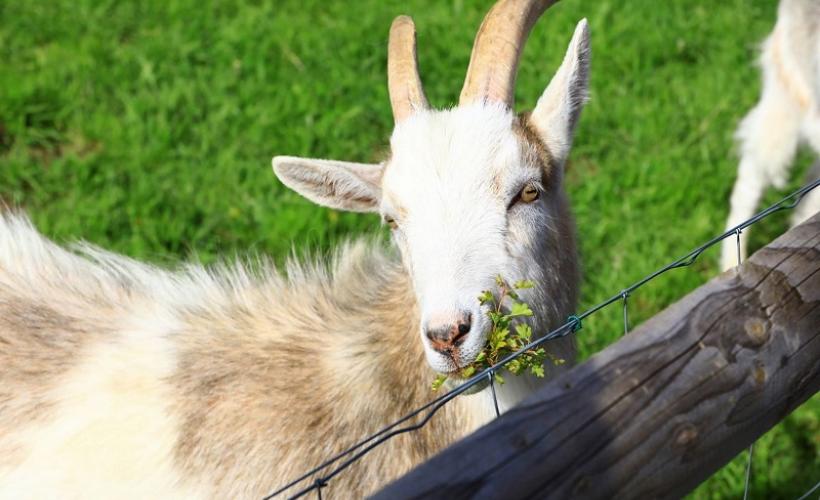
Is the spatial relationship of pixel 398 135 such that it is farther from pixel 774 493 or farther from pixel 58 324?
pixel 774 493

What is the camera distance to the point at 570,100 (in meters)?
3.21

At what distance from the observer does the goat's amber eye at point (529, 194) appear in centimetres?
300

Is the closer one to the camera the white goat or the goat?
the goat

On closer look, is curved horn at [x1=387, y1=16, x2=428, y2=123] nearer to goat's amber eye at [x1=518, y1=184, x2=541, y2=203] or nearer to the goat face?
the goat face

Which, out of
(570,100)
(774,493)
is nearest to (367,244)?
(570,100)

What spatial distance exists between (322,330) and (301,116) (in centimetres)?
312

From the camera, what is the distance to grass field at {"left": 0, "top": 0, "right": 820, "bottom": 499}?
5.33m

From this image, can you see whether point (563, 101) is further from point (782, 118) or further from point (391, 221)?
point (782, 118)

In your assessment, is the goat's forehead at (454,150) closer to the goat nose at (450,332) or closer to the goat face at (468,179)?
the goat face at (468,179)

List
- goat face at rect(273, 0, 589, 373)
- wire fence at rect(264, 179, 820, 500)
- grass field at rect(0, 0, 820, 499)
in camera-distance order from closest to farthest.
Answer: wire fence at rect(264, 179, 820, 500), goat face at rect(273, 0, 589, 373), grass field at rect(0, 0, 820, 499)

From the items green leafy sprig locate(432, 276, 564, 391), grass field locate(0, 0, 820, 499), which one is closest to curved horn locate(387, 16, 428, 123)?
green leafy sprig locate(432, 276, 564, 391)

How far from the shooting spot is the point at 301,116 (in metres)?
6.12

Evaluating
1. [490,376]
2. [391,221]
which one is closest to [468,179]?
[391,221]

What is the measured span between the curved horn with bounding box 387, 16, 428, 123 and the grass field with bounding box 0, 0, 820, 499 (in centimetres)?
190
